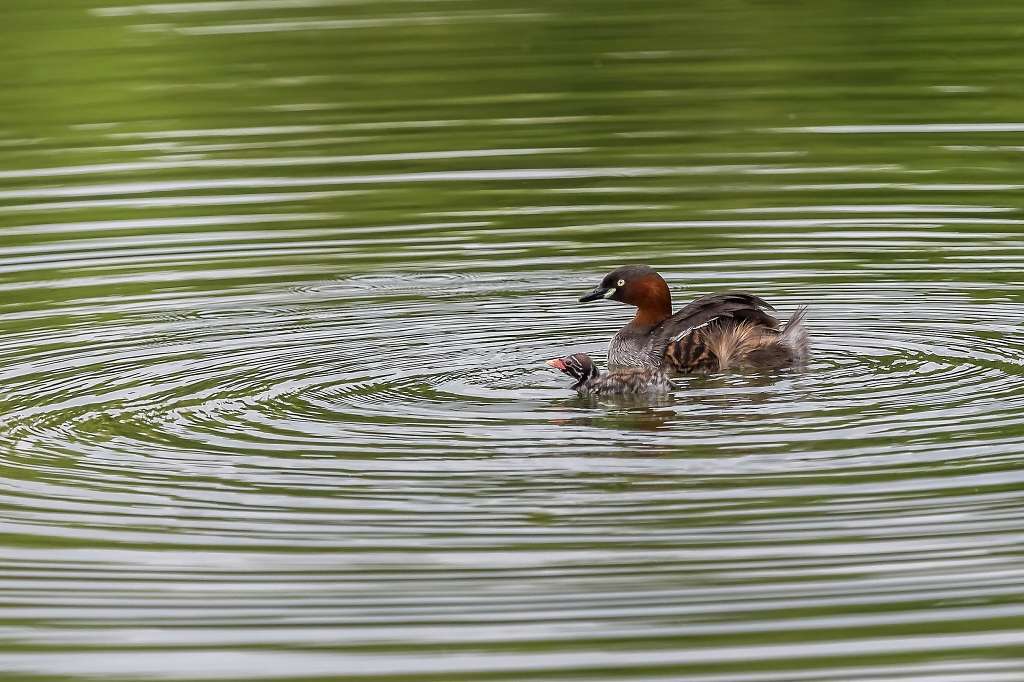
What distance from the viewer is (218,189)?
1703cm

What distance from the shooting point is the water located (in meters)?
7.48

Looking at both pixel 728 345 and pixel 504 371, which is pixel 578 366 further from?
pixel 728 345

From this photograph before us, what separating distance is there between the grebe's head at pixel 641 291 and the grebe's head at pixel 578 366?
3.74ft

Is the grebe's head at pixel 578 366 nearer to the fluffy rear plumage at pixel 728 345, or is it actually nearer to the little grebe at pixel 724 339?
the little grebe at pixel 724 339

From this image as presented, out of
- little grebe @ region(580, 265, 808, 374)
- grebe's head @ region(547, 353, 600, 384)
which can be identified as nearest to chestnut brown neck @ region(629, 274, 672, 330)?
little grebe @ region(580, 265, 808, 374)

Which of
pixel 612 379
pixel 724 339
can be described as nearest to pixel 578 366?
pixel 612 379

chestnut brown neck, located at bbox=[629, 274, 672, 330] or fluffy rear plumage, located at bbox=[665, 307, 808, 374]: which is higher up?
chestnut brown neck, located at bbox=[629, 274, 672, 330]

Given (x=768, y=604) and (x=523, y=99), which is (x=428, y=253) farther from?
(x=768, y=604)

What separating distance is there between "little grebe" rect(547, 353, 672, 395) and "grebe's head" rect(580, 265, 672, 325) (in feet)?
3.91

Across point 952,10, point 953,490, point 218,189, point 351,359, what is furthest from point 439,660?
point 952,10

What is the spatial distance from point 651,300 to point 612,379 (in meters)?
1.41

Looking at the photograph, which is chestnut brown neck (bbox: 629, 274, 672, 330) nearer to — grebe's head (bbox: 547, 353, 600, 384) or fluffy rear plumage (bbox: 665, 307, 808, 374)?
fluffy rear plumage (bbox: 665, 307, 808, 374)

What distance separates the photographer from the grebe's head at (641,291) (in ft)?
39.1

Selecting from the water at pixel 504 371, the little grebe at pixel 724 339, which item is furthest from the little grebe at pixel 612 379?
the little grebe at pixel 724 339
